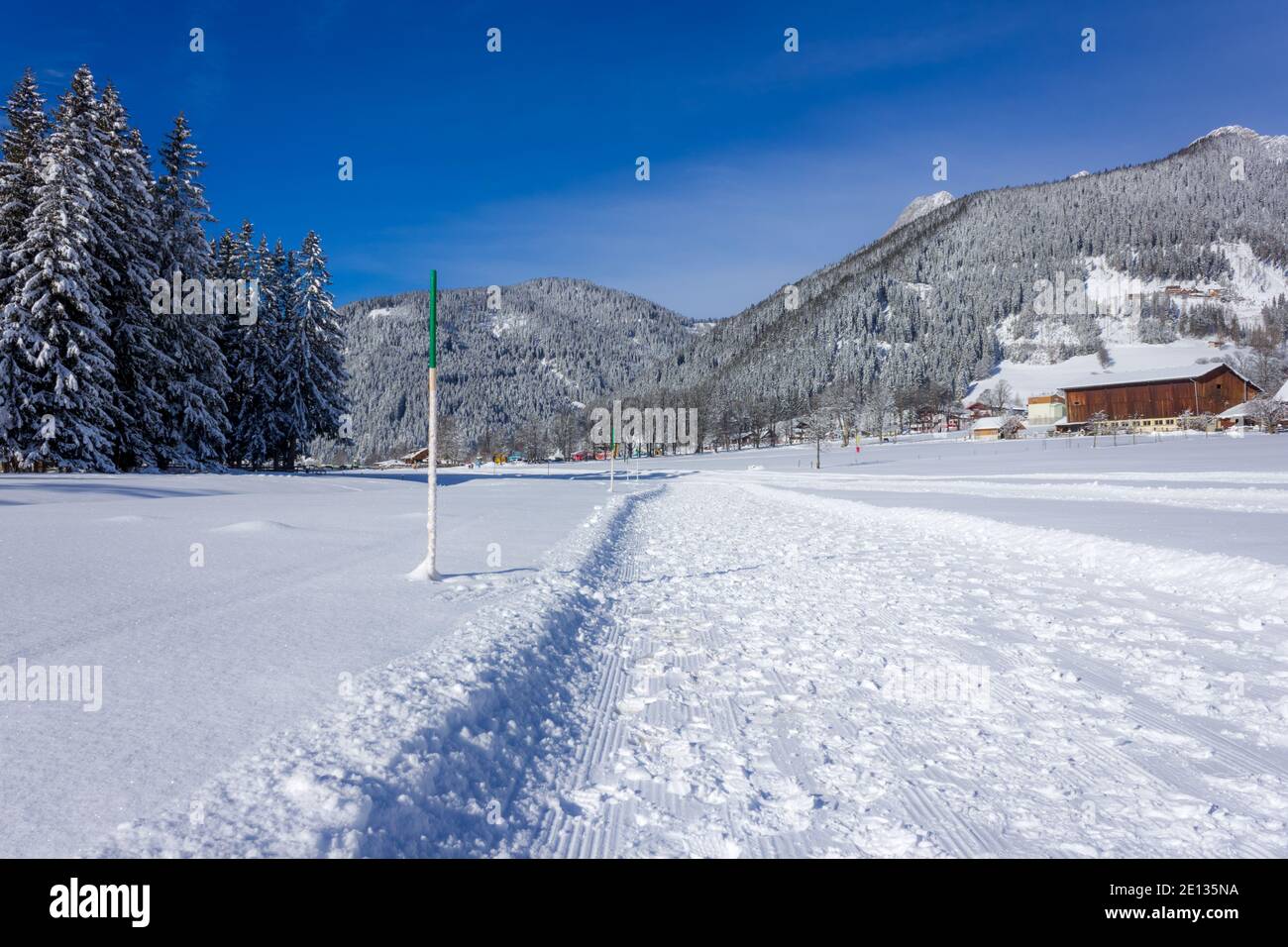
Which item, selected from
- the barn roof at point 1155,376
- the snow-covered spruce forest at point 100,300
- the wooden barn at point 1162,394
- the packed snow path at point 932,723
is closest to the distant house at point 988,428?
the wooden barn at point 1162,394

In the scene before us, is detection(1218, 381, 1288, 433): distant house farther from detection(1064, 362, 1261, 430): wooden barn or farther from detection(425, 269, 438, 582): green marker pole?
detection(425, 269, 438, 582): green marker pole

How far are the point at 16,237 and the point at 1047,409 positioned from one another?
14649 centimetres

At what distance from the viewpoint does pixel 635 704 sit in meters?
5.06

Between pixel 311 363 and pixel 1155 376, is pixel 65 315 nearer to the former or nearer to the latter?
pixel 311 363

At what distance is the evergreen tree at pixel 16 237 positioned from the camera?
25.5 metres

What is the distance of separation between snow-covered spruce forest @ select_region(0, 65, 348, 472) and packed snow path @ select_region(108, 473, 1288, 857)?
28.5 metres

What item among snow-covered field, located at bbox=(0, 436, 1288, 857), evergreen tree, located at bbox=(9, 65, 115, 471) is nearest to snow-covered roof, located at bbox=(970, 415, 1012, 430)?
snow-covered field, located at bbox=(0, 436, 1288, 857)

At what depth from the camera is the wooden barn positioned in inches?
4181

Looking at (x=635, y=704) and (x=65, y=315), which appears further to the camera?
(x=65, y=315)

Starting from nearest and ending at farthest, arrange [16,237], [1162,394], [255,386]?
1. [16,237]
2. [255,386]
3. [1162,394]

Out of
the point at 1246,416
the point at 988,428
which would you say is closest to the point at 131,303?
the point at 1246,416

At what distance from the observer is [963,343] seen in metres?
190

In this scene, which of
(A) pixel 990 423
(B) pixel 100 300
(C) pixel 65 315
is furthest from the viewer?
(A) pixel 990 423

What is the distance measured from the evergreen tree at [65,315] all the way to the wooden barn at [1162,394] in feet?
414
